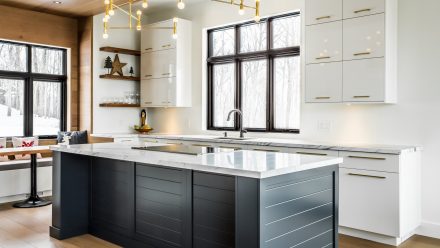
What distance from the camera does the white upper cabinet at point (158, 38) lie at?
615cm

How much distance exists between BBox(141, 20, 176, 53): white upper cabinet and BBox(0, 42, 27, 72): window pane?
1.81 meters

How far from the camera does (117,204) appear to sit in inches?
143

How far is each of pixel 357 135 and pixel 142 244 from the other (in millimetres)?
2598

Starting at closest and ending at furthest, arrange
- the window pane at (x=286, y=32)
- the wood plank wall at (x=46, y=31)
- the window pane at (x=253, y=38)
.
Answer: the window pane at (x=286, y=32), the window pane at (x=253, y=38), the wood plank wall at (x=46, y=31)

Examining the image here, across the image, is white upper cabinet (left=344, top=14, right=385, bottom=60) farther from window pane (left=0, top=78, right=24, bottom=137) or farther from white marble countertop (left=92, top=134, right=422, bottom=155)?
window pane (left=0, top=78, right=24, bottom=137)

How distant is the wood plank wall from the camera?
5.82 m

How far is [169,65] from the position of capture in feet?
20.3

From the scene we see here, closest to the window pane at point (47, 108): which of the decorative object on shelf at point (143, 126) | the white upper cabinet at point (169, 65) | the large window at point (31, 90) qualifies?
the large window at point (31, 90)

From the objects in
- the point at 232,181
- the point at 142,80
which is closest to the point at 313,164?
the point at 232,181

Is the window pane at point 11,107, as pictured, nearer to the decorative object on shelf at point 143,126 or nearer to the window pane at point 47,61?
the window pane at point 47,61

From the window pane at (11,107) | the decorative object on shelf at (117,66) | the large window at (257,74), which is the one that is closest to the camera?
the large window at (257,74)

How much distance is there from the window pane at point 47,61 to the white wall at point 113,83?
2.22ft

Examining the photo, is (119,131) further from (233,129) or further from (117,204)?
(117,204)

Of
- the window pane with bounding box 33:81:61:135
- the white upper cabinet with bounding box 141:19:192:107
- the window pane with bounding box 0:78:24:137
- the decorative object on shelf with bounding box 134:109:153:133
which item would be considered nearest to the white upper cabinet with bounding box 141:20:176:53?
the white upper cabinet with bounding box 141:19:192:107
